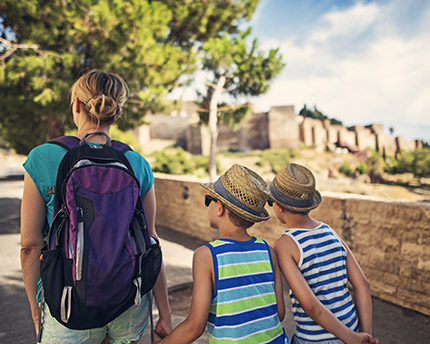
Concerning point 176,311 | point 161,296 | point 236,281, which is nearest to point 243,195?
point 236,281

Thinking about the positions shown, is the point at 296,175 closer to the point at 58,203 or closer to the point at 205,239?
the point at 58,203

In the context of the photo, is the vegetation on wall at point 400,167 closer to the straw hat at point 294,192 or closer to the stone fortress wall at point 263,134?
the stone fortress wall at point 263,134

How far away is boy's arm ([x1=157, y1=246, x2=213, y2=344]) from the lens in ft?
4.22

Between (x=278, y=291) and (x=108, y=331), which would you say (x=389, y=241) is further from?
(x=108, y=331)

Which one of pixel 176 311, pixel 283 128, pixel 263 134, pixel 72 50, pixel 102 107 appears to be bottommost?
pixel 176 311

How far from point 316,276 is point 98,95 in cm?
120

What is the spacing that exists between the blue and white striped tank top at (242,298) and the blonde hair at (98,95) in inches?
25.7

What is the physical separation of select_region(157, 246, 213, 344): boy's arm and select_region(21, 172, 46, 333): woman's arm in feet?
1.68

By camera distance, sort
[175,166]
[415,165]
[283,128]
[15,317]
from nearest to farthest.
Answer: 1. [15,317]
2. [175,166]
3. [415,165]
4. [283,128]

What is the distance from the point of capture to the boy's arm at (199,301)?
1.29m

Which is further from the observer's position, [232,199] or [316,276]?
[316,276]

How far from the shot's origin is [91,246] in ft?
3.51

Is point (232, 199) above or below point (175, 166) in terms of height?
→ above

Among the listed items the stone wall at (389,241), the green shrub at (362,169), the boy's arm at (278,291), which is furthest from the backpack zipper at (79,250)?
the green shrub at (362,169)
